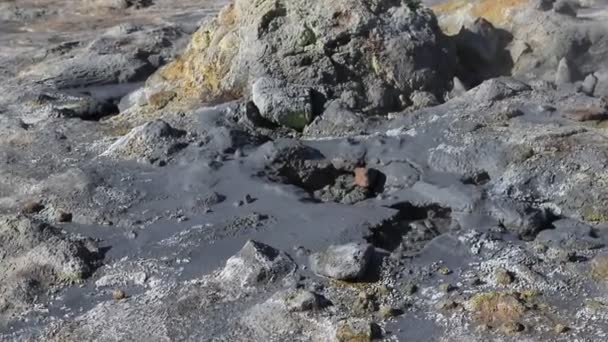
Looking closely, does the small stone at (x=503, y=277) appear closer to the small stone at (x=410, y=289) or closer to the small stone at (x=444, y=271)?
the small stone at (x=444, y=271)

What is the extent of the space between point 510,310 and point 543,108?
5.05 feet

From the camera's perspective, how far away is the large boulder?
5180 millimetres

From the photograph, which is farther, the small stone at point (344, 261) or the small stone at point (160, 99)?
the small stone at point (160, 99)

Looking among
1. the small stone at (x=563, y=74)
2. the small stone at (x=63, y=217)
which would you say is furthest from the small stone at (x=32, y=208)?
the small stone at (x=563, y=74)

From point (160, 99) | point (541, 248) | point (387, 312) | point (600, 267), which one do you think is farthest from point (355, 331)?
point (160, 99)

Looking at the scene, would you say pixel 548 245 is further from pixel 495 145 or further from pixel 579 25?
pixel 579 25

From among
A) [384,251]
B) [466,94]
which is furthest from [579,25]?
[384,251]

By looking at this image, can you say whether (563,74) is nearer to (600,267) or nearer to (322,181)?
(322,181)

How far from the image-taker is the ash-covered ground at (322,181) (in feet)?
12.0

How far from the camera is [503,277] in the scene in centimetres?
368

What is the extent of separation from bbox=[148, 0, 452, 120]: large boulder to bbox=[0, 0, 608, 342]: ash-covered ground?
0.01m

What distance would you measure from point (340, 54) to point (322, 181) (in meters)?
0.98

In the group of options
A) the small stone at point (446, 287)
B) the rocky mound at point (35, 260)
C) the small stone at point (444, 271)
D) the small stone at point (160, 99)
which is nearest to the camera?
the small stone at point (446, 287)

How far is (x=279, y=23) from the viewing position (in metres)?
5.35
